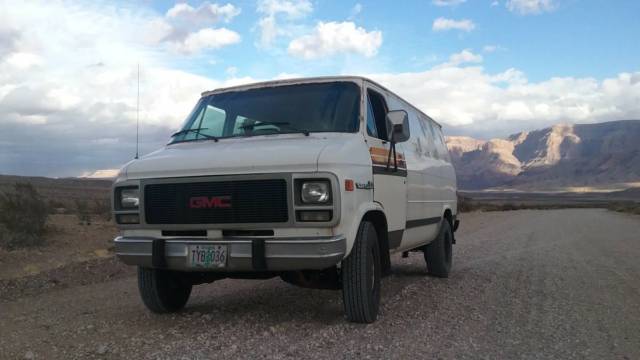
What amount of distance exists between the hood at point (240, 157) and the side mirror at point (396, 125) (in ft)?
1.90

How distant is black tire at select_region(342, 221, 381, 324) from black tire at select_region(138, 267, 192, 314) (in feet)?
5.90

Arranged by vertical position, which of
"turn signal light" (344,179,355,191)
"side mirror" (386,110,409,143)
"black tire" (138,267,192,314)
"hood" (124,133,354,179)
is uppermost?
"side mirror" (386,110,409,143)

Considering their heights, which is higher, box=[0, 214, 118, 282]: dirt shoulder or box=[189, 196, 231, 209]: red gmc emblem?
box=[189, 196, 231, 209]: red gmc emblem

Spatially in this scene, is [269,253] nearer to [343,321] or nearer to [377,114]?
[343,321]

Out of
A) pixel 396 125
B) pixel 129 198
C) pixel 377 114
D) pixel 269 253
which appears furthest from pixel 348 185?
pixel 129 198

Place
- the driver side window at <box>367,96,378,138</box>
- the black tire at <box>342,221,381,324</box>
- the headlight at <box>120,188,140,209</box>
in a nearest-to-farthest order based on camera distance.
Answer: the black tire at <box>342,221,381,324</box> → the headlight at <box>120,188,140,209</box> → the driver side window at <box>367,96,378,138</box>

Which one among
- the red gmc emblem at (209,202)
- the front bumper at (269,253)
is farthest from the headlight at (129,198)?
the red gmc emblem at (209,202)

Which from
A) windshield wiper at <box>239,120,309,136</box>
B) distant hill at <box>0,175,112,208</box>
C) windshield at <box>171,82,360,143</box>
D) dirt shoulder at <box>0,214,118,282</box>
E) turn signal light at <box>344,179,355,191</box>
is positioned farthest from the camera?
distant hill at <box>0,175,112,208</box>

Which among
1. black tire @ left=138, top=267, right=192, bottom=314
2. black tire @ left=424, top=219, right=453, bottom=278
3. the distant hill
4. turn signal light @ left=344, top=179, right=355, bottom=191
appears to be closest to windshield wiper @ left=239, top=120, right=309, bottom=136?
turn signal light @ left=344, top=179, right=355, bottom=191

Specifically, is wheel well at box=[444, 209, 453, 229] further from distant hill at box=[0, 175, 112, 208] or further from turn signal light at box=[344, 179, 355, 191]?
distant hill at box=[0, 175, 112, 208]

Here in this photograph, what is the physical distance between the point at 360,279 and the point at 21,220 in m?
11.3

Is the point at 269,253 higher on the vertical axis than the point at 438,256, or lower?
higher

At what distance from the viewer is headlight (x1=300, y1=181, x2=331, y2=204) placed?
15.5 ft

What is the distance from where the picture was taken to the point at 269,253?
4742mm
